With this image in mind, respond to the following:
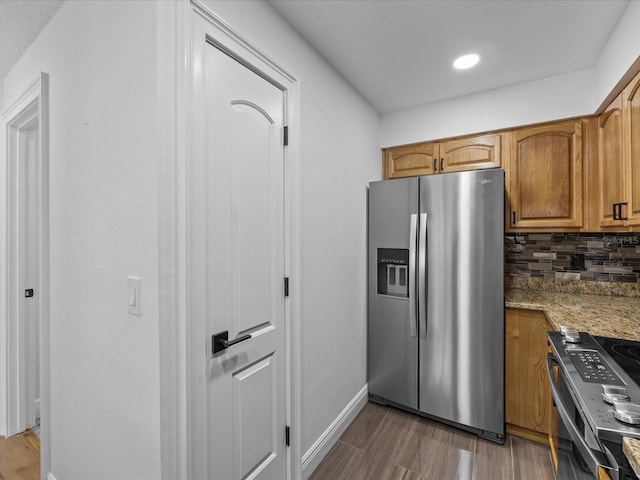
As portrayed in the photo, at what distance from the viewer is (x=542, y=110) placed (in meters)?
2.24

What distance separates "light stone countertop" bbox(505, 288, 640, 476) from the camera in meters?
1.53

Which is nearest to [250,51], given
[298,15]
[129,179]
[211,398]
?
[298,15]

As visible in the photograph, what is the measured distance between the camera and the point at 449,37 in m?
1.76

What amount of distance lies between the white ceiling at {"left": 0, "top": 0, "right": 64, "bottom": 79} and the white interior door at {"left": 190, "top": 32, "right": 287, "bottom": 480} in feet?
3.30

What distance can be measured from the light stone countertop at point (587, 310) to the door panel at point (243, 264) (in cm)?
148

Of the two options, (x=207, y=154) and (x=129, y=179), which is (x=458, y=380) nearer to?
(x=207, y=154)

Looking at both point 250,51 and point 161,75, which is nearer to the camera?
point 161,75

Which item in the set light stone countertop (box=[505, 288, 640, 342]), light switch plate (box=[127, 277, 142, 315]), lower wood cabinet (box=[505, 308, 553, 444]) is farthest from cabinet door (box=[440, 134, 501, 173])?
light switch plate (box=[127, 277, 142, 315])

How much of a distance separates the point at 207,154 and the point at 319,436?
1.75 meters

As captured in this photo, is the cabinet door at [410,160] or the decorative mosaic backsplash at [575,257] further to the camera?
the cabinet door at [410,160]

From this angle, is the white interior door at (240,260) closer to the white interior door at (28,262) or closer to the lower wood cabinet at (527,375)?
the lower wood cabinet at (527,375)

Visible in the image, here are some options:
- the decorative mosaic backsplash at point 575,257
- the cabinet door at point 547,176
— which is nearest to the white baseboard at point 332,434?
the decorative mosaic backsplash at point 575,257

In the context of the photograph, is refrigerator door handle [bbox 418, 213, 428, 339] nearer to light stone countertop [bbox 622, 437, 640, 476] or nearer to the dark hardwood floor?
the dark hardwood floor

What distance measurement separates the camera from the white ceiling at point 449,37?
1534 mm
